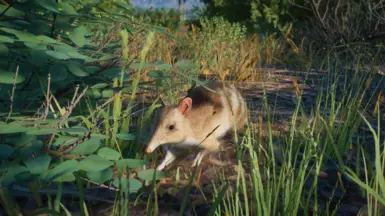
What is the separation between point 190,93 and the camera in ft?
13.1

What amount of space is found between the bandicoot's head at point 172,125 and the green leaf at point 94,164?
107cm

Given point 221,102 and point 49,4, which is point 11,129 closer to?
point 49,4

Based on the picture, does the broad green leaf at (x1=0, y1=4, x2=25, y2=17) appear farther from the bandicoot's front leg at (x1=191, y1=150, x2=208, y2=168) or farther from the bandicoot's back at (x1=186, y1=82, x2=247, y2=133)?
the bandicoot's back at (x1=186, y1=82, x2=247, y2=133)

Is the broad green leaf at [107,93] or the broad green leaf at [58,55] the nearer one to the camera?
the broad green leaf at [58,55]

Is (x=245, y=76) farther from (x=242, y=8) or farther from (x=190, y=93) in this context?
(x=242, y=8)

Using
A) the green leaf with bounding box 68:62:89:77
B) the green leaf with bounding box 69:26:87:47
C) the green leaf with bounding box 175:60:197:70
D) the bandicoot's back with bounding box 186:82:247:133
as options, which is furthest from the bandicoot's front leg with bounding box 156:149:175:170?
the green leaf with bounding box 69:26:87:47

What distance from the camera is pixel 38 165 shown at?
1.80 meters

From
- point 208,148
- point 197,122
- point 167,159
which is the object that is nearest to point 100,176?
point 167,159

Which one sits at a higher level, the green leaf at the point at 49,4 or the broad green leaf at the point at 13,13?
the green leaf at the point at 49,4

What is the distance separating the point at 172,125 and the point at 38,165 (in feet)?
4.70

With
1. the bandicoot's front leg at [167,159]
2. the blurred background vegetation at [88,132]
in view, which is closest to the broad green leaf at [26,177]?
the blurred background vegetation at [88,132]

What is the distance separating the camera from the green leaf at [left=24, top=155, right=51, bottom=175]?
5.83 feet

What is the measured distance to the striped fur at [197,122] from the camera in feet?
10.2

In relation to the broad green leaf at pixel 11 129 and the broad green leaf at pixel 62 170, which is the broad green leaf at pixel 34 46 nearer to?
the broad green leaf at pixel 11 129
